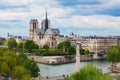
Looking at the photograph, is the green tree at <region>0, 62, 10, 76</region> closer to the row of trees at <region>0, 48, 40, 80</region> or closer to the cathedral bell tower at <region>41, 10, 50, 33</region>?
the row of trees at <region>0, 48, 40, 80</region>

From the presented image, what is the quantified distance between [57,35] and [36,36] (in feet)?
19.9

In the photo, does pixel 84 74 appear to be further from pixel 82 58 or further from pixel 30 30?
pixel 30 30

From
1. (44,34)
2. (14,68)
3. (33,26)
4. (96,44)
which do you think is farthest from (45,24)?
(14,68)

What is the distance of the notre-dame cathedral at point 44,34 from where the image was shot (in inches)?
3962

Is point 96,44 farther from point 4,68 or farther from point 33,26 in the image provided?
point 4,68

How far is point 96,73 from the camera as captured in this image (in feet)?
90.8

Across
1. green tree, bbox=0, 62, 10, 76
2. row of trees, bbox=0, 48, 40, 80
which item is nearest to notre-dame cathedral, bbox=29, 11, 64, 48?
row of trees, bbox=0, 48, 40, 80

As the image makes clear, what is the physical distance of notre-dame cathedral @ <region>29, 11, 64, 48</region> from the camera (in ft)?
330

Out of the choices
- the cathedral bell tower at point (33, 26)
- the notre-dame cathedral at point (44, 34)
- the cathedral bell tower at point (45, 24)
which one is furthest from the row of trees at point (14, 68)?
the cathedral bell tower at point (45, 24)

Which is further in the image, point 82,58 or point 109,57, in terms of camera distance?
point 82,58

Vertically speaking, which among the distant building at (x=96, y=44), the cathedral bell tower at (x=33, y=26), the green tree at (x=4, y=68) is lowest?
the distant building at (x=96, y=44)

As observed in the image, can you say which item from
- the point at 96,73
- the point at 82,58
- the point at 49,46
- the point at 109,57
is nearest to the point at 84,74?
the point at 96,73

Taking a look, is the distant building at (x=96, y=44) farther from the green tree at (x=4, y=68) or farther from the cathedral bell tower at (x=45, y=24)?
the green tree at (x=4, y=68)

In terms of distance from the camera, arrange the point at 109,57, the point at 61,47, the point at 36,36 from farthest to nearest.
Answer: the point at 36,36 < the point at 61,47 < the point at 109,57
